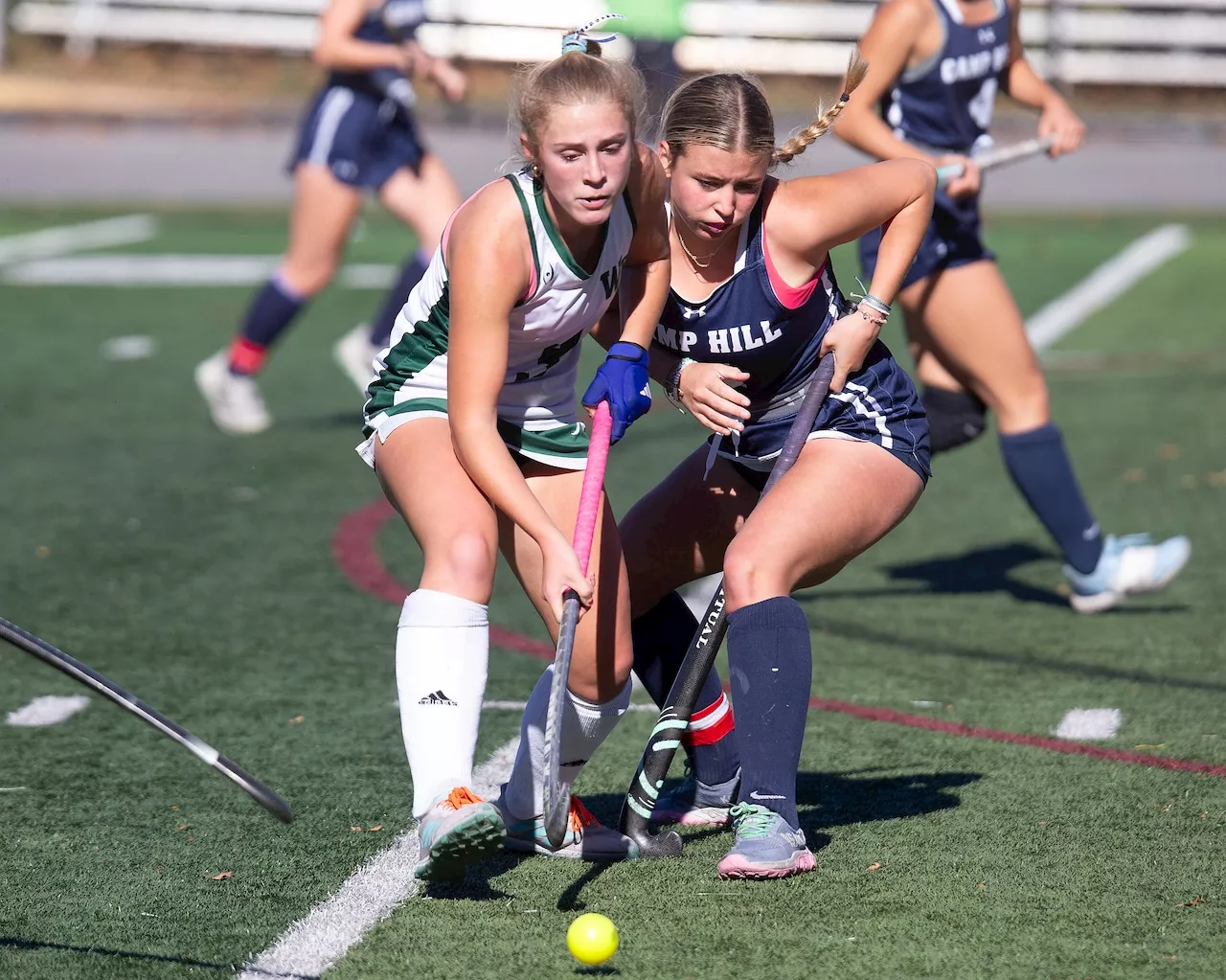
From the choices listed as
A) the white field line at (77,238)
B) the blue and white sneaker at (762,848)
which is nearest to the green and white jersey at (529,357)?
the blue and white sneaker at (762,848)

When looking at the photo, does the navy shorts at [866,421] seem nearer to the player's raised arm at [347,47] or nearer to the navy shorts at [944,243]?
the navy shorts at [944,243]

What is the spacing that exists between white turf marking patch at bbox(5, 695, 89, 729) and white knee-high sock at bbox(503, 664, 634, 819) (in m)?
1.45

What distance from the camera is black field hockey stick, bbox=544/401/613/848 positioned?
3.20 meters

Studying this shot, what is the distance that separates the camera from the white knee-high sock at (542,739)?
3475 mm

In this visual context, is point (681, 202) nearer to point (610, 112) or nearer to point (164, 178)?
point (610, 112)

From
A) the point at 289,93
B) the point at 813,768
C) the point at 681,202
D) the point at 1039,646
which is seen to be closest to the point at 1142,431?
the point at 1039,646

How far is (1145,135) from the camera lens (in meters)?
18.9

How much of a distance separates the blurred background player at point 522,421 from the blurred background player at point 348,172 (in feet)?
14.8

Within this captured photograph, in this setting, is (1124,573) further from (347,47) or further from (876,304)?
(347,47)

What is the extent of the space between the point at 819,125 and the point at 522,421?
33.4 inches

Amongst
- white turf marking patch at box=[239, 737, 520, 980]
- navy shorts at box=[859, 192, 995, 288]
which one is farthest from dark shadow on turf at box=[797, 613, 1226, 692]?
white turf marking patch at box=[239, 737, 520, 980]

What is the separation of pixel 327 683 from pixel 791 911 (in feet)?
6.32

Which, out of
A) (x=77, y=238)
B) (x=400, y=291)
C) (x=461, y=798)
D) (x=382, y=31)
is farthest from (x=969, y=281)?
(x=77, y=238)

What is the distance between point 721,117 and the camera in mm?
3316
